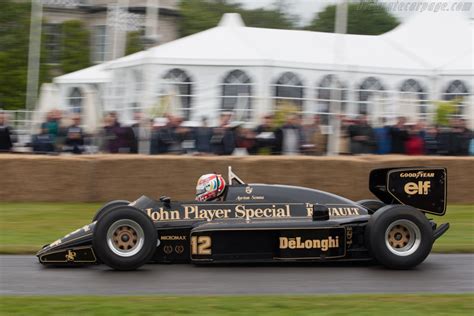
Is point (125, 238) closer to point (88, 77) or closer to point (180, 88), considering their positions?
point (180, 88)

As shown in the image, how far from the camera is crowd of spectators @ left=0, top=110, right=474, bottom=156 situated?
608 inches

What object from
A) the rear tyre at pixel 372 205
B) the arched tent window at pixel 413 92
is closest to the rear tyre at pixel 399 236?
the rear tyre at pixel 372 205

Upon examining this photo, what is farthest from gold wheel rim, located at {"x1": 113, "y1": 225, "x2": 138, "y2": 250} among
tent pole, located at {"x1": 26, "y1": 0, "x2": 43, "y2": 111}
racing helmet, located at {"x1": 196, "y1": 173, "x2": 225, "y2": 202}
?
tent pole, located at {"x1": 26, "y1": 0, "x2": 43, "y2": 111}

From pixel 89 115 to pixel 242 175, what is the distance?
8.15 m

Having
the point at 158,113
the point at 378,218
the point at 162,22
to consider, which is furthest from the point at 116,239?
the point at 162,22

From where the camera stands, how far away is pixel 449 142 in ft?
52.6

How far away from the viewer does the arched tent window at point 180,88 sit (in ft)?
64.1

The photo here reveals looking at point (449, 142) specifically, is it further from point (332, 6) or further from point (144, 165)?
point (332, 6)

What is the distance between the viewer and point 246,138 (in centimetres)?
1548

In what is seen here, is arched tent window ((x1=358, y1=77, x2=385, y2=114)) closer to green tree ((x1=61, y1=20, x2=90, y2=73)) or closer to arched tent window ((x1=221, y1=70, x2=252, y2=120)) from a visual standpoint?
arched tent window ((x1=221, y1=70, x2=252, y2=120))

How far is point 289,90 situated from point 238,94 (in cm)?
119

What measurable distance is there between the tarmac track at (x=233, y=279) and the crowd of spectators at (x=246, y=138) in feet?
21.9

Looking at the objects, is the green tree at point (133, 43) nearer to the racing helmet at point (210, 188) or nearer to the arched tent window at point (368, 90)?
the arched tent window at point (368, 90)

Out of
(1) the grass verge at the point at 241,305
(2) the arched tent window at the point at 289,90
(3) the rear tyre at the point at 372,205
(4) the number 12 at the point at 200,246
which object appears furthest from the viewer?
(2) the arched tent window at the point at 289,90
